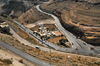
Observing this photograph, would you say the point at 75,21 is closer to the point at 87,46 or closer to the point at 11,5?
the point at 87,46

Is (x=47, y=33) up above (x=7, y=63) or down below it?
below

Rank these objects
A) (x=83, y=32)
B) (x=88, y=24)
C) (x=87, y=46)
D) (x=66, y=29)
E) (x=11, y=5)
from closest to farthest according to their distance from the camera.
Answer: (x=87, y=46) < (x=83, y=32) < (x=88, y=24) < (x=66, y=29) < (x=11, y=5)

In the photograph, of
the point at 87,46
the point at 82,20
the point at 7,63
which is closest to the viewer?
the point at 7,63

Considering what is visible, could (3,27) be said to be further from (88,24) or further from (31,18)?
(88,24)

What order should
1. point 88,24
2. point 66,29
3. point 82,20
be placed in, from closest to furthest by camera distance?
point 88,24 < point 82,20 < point 66,29

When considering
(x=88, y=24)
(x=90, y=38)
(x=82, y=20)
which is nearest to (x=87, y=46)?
(x=90, y=38)

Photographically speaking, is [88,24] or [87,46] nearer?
[87,46]

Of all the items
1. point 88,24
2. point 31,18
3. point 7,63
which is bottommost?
point 31,18

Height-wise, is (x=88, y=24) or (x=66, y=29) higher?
(x=88, y=24)

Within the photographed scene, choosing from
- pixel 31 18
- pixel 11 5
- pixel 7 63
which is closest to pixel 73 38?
pixel 7 63
